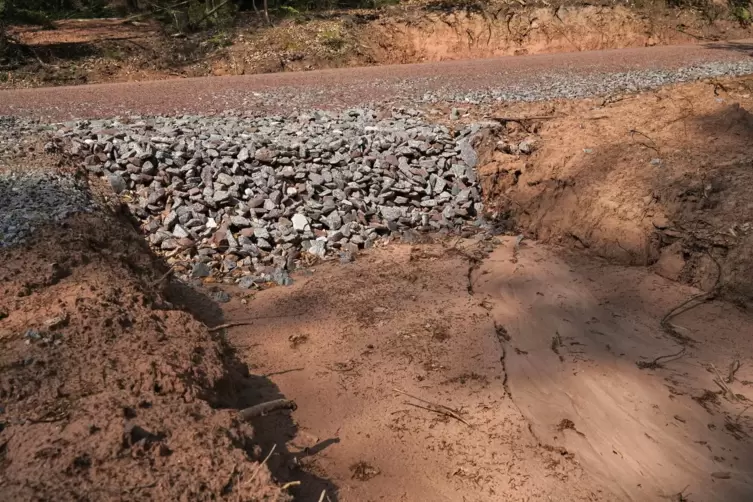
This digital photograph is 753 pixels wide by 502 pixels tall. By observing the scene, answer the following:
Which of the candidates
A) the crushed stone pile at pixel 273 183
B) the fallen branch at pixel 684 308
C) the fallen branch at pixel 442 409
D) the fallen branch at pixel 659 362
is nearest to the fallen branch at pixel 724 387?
the fallen branch at pixel 659 362

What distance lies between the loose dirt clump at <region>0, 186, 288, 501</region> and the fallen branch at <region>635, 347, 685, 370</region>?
9.39ft

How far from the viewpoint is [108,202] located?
5.82m

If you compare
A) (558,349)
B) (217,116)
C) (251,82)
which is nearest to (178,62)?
(251,82)

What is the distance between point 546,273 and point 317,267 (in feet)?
7.18

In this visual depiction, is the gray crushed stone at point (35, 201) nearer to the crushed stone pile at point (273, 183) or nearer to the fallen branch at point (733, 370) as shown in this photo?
the crushed stone pile at point (273, 183)

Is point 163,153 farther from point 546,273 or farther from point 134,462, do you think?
point 134,462

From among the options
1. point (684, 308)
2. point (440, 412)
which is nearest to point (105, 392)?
point (440, 412)

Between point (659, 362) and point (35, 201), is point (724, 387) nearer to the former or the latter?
point (659, 362)

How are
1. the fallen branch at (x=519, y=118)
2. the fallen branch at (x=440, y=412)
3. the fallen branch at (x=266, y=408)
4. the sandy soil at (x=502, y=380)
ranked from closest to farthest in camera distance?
1. the fallen branch at (x=266, y=408)
2. the sandy soil at (x=502, y=380)
3. the fallen branch at (x=440, y=412)
4. the fallen branch at (x=519, y=118)

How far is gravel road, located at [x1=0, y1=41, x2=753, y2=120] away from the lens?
8.64 metres

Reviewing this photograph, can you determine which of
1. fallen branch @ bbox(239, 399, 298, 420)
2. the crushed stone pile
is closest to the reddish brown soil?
the crushed stone pile

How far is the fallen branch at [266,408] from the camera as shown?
331 centimetres

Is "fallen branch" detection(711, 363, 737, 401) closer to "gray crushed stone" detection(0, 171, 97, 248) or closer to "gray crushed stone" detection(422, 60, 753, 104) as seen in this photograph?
"gray crushed stone" detection(0, 171, 97, 248)

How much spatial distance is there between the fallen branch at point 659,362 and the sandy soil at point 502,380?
29 mm
